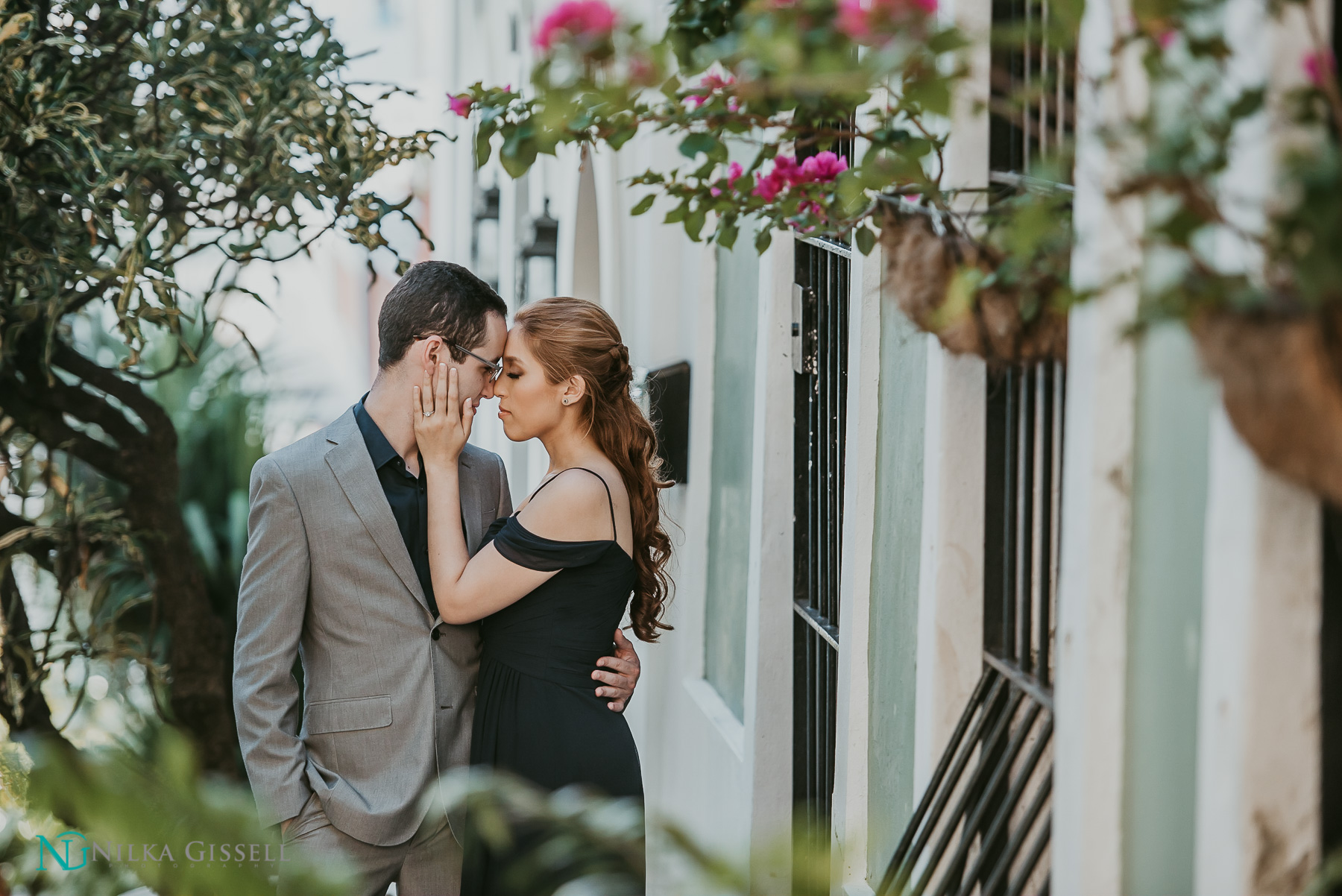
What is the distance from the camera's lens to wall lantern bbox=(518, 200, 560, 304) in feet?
18.9

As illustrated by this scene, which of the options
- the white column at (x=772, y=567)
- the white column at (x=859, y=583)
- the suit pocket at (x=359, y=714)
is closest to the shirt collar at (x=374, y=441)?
the suit pocket at (x=359, y=714)

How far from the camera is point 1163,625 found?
1.38 meters

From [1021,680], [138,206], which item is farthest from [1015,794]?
[138,206]

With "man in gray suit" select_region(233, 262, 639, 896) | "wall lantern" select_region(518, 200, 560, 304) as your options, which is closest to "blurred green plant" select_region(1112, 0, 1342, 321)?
"man in gray suit" select_region(233, 262, 639, 896)

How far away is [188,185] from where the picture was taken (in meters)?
2.96

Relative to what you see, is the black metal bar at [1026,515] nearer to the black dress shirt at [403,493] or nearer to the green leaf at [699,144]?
the green leaf at [699,144]

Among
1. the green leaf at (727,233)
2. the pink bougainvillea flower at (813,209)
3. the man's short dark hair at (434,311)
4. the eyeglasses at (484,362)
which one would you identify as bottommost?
the eyeglasses at (484,362)

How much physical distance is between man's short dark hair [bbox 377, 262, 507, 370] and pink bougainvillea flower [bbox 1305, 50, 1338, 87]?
1.86 m

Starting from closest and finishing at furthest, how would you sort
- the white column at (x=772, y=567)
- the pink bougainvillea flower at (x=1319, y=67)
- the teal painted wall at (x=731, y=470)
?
1. the pink bougainvillea flower at (x=1319, y=67)
2. the white column at (x=772, y=567)
3. the teal painted wall at (x=731, y=470)

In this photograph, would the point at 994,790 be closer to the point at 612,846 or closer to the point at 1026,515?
the point at 1026,515

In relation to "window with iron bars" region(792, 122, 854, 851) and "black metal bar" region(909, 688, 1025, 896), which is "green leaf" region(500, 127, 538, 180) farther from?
"window with iron bars" region(792, 122, 854, 851)

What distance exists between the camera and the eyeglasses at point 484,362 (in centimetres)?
251

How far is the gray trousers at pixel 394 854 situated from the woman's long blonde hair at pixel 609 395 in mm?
692

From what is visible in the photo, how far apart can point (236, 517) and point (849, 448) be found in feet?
13.7
